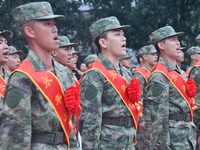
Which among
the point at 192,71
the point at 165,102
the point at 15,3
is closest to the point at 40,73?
the point at 165,102

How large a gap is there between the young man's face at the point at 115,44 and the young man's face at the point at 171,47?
118cm

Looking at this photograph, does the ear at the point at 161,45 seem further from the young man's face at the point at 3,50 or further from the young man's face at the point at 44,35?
the young man's face at the point at 44,35

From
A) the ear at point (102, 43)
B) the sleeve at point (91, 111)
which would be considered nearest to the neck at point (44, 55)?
the sleeve at point (91, 111)

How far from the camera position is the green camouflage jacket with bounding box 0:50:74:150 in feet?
13.6

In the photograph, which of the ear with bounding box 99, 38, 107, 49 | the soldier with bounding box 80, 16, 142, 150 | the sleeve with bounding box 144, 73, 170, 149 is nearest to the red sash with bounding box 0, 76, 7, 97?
the soldier with bounding box 80, 16, 142, 150

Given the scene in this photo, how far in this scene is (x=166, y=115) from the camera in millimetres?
6543

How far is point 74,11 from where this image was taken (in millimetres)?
19594

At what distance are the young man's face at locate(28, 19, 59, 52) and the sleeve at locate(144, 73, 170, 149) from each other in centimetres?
239

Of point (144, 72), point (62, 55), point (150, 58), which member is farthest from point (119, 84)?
point (150, 58)

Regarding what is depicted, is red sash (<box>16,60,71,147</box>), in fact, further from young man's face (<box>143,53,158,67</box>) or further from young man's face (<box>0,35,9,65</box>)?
young man's face (<box>143,53,158,67</box>)

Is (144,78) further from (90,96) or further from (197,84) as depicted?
(90,96)

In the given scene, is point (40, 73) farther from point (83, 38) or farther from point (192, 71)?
point (83, 38)

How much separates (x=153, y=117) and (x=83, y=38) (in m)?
13.2

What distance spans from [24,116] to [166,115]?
277 cm
